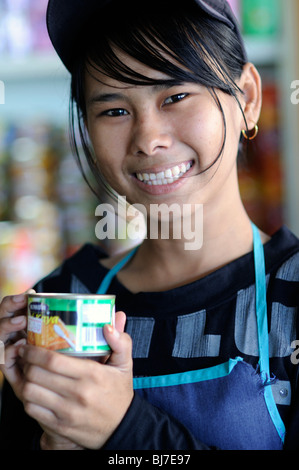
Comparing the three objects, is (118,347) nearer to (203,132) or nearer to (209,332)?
(209,332)

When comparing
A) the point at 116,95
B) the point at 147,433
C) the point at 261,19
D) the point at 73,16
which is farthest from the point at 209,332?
the point at 261,19

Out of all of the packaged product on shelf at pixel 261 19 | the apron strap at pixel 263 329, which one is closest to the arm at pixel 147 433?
the apron strap at pixel 263 329

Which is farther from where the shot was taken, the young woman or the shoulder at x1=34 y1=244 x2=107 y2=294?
the shoulder at x1=34 y1=244 x2=107 y2=294

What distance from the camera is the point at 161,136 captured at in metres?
0.95

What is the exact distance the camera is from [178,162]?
0.97 metres

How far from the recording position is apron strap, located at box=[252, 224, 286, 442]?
34.7 inches

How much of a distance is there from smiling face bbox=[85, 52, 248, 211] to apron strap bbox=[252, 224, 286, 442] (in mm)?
141

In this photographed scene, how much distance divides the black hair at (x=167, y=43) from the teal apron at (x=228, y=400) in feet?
1.13

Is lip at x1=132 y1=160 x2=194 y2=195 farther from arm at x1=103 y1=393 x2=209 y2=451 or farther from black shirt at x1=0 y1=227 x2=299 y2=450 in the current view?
arm at x1=103 y1=393 x2=209 y2=451

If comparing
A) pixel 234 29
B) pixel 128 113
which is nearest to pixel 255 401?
pixel 128 113

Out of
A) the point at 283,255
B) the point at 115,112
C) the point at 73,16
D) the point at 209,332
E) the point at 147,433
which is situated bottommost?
the point at 147,433

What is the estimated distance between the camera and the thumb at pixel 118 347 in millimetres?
749

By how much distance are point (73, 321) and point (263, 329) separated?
0.35 metres

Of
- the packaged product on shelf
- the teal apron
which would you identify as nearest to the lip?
the teal apron
